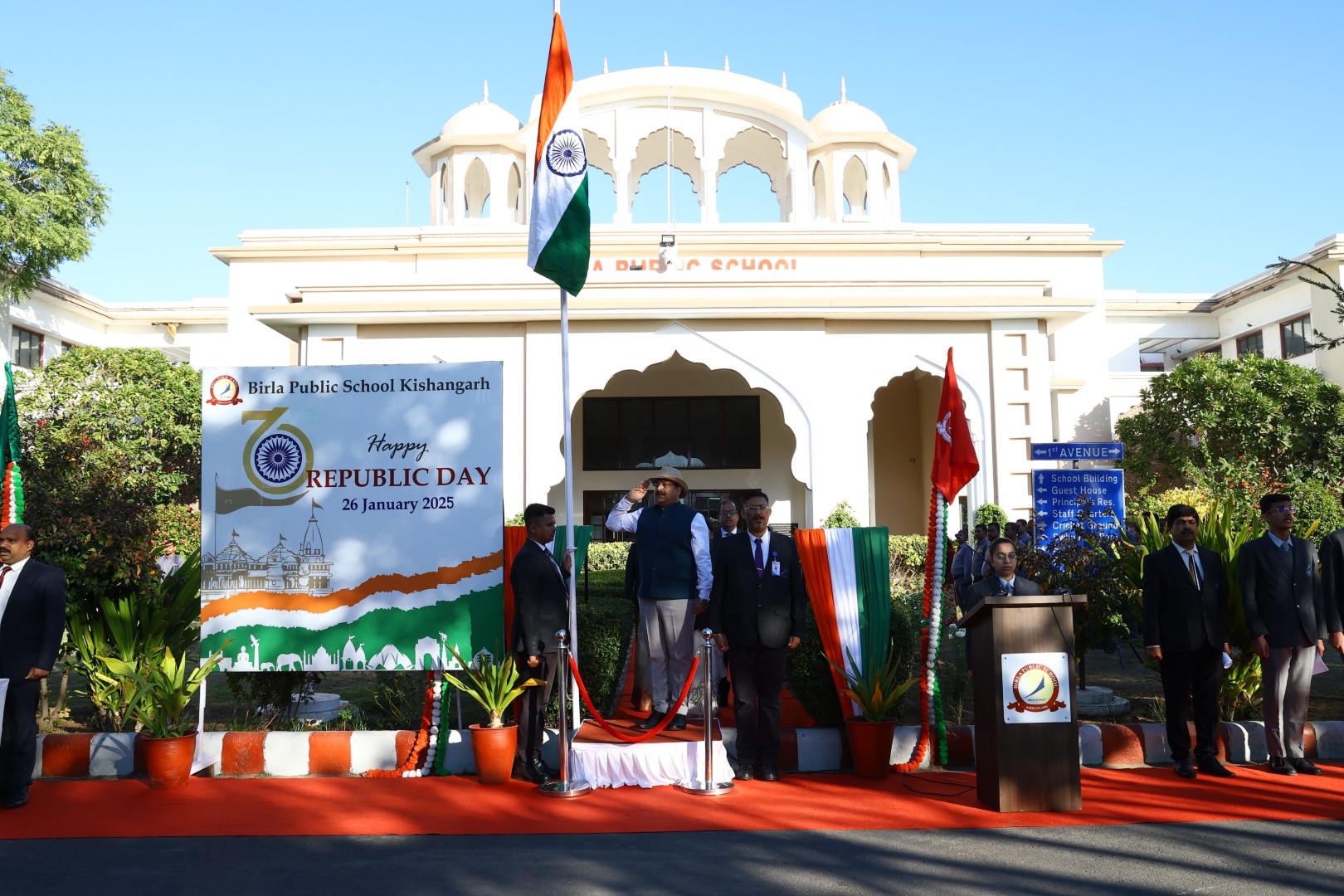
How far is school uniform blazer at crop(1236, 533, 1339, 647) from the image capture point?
7.03 m

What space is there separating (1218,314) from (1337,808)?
40.1 meters

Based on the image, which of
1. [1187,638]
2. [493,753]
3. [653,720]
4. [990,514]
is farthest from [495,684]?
[990,514]

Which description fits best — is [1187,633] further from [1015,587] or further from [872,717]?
[872,717]

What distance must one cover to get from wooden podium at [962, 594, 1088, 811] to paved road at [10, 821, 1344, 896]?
1.18 feet

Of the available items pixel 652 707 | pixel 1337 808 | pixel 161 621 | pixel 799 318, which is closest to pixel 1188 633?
pixel 1337 808

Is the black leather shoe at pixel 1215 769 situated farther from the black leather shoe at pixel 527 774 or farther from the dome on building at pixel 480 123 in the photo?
the dome on building at pixel 480 123

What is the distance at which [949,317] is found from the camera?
22453mm

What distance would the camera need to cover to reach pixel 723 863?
16.8ft

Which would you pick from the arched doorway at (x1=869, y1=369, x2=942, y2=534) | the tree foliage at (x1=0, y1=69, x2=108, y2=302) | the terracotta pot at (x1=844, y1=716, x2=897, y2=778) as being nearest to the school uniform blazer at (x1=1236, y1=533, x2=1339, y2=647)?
the terracotta pot at (x1=844, y1=716, x2=897, y2=778)

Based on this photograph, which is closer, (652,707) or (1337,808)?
(1337,808)

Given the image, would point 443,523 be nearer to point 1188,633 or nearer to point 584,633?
point 584,633

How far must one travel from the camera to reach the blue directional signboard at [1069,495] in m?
12.8

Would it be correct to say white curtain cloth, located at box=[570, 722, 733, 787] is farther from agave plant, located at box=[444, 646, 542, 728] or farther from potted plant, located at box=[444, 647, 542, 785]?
agave plant, located at box=[444, 646, 542, 728]

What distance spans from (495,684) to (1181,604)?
4435mm
